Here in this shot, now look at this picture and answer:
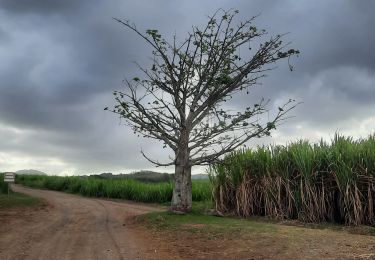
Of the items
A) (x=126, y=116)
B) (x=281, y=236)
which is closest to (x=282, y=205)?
(x=281, y=236)

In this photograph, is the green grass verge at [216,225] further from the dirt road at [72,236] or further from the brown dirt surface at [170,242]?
the dirt road at [72,236]

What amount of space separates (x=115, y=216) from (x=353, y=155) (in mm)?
8328

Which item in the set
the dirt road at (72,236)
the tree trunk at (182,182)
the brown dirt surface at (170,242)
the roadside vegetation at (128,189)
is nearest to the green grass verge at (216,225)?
the brown dirt surface at (170,242)

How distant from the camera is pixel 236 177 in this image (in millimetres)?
16172

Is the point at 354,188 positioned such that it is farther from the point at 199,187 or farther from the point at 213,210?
the point at 199,187

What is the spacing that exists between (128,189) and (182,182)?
12326 mm

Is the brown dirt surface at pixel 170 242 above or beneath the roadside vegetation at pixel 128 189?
beneath

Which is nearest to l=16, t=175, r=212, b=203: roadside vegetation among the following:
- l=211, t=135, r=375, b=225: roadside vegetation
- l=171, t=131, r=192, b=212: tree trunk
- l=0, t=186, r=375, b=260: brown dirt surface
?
l=211, t=135, r=375, b=225: roadside vegetation

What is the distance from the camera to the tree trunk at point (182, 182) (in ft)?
50.2

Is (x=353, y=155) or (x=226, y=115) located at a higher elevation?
(x=226, y=115)

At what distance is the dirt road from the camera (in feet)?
32.1

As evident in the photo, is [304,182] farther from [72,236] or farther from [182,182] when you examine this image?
[72,236]

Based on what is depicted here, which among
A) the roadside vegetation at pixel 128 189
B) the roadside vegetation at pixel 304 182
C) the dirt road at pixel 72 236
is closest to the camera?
the dirt road at pixel 72 236

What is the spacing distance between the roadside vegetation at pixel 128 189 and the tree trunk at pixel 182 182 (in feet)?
15.4
